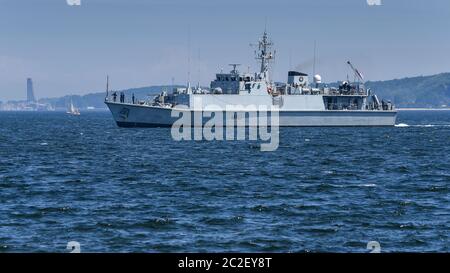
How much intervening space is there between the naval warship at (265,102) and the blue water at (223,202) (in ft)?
129

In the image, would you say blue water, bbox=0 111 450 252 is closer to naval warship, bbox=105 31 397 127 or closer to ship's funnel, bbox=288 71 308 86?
naval warship, bbox=105 31 397 127

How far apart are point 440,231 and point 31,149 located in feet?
158

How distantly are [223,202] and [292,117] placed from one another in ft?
236

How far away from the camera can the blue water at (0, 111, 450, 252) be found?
20938 mm

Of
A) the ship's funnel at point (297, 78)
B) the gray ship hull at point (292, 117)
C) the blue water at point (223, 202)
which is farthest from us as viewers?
the ship's funnel at point (297, 78)

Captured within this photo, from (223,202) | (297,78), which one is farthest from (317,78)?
→ (223,202)

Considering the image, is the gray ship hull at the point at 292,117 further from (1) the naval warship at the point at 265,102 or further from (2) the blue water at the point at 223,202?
(2) the blue water at the point at 223,202

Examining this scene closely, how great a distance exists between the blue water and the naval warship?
3917 centimetres

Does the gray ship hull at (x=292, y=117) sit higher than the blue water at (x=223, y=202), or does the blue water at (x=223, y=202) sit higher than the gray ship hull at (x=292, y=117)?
the gray ship hull at (x=292, y=117)

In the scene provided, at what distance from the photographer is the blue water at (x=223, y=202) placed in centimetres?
2094

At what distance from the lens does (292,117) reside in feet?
328

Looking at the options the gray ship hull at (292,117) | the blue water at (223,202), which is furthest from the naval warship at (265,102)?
the blue water at (223,202)
